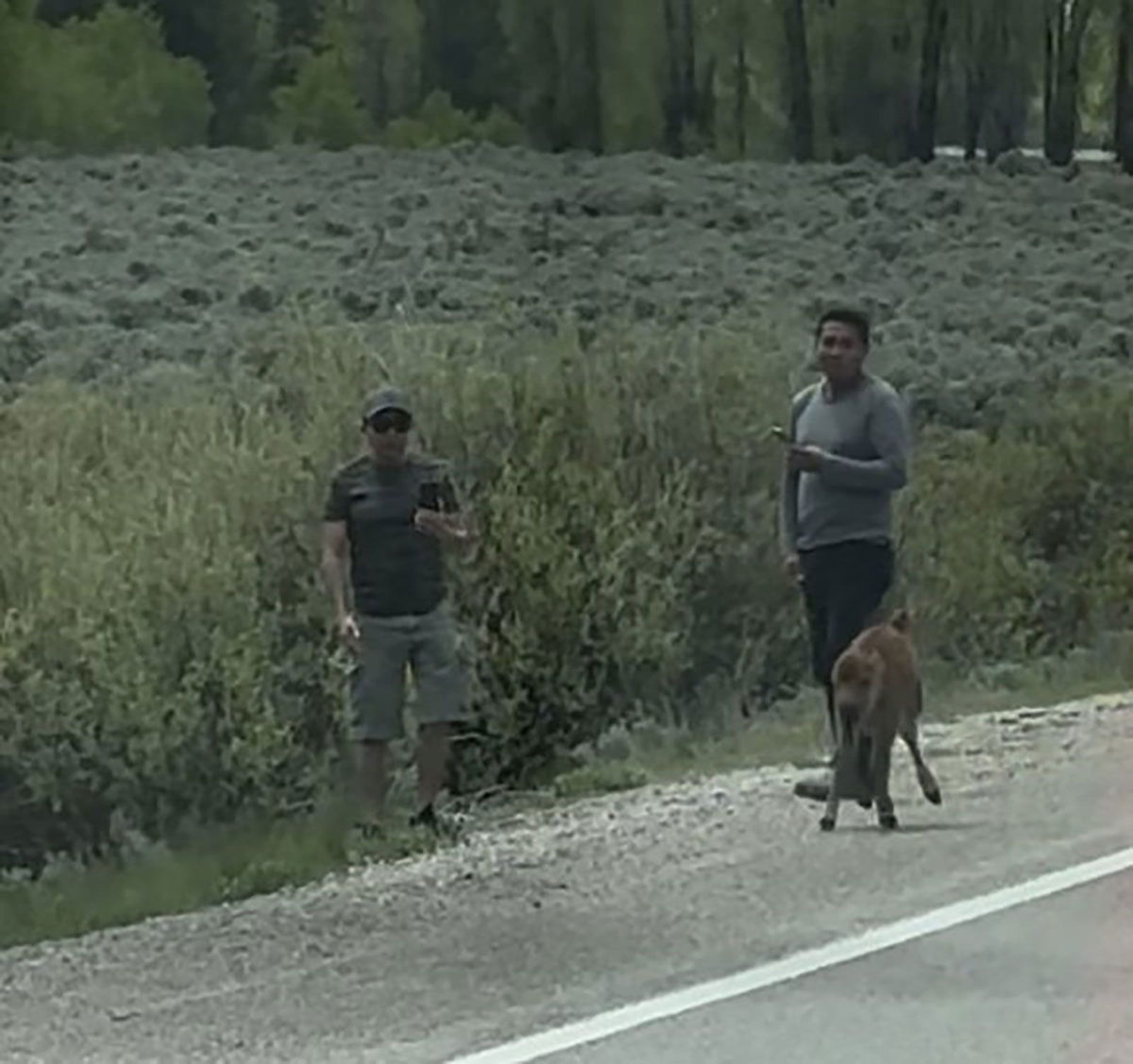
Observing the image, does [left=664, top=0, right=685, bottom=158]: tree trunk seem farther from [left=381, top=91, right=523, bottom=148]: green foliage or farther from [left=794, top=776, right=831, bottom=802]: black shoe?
[left=794, top=776, right=831, bottom=802]: black shoe

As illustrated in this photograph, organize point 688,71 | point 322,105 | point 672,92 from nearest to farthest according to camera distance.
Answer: point 322,105 < point 688,71 < point 672,92

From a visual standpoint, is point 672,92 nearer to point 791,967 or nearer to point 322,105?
point 322,105

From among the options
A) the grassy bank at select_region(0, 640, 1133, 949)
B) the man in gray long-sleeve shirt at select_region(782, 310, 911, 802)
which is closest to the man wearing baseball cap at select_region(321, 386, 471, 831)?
the grassy bank at select_region(0, 640, 1133, 949)

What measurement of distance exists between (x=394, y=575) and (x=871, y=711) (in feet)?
Result: 6.36

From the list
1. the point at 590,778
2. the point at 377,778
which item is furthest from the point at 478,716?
the point at 377,778

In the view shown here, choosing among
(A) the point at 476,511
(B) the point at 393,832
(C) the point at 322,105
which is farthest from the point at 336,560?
(C) the point at 322,105

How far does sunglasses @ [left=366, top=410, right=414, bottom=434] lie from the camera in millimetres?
12242

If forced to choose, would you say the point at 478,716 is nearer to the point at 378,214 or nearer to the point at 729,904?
the point at 729,904

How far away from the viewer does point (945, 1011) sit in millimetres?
8539

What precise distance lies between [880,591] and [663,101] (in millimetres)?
28325

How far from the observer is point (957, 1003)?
28.3 feet

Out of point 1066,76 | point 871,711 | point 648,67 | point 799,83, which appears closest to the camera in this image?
point 871,711

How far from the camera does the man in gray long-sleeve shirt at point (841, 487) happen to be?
39.8ft

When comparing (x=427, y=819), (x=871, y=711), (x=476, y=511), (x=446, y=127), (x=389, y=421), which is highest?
(x=446, y=127)
